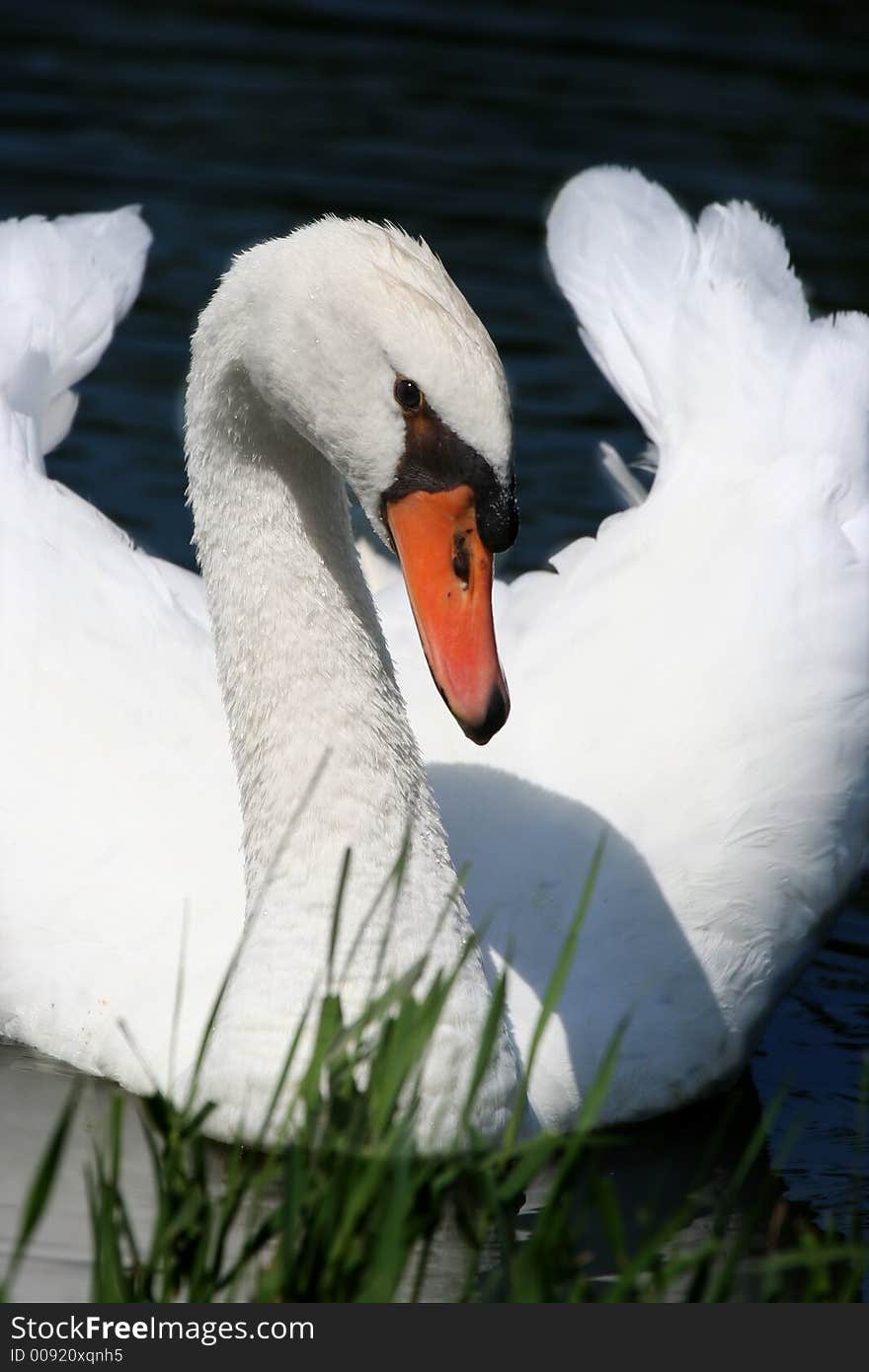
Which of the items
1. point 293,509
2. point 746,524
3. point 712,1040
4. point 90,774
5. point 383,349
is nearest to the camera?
point 383,349

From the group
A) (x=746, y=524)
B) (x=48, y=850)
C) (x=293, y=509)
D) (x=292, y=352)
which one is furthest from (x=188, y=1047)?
(x=746, y=524)

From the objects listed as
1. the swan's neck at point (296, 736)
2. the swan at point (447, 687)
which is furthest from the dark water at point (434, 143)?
the swan's neck at point (296, 736)

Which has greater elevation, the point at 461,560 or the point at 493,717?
the point at 461,560

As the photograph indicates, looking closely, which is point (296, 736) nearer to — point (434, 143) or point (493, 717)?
point (493, 717)

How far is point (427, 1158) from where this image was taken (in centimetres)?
342

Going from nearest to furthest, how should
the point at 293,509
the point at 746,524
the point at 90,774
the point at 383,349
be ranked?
1. the point at 383,349
2. the point at 293,509
3. the point at 90,774
4. the point at 746,524

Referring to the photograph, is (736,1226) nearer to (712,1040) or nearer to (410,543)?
(712,1040)

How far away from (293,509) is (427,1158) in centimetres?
156

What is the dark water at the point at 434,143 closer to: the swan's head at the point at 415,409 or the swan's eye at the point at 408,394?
the swan's head at the point at 415,409

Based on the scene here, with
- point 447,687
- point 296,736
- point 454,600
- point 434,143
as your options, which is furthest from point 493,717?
point 434,143

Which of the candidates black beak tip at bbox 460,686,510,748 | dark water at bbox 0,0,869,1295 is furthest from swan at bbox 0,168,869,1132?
dark water at bbox 0,0,869,1295

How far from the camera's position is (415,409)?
12.9 ft

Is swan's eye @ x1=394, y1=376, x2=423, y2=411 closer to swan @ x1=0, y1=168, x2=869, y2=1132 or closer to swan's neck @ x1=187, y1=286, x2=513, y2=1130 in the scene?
Answer: swan @ x1=0, y1=168, x2=869, y2=1132

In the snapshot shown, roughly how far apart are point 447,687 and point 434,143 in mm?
7549
